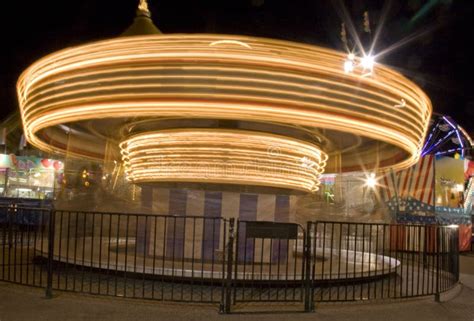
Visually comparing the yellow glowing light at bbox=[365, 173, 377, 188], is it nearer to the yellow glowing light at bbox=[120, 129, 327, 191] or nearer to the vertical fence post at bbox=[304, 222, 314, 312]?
the yellow glowing light at bbox=[120, 129, 327, 191]

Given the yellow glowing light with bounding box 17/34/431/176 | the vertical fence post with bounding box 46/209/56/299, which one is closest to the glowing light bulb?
the yellow glowing light with bounding box 17/34/431/176

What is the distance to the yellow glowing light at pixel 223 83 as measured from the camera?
6613mm

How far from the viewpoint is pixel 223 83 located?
6742 mm

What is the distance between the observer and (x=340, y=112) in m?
7.04

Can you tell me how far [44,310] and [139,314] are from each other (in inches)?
43.6

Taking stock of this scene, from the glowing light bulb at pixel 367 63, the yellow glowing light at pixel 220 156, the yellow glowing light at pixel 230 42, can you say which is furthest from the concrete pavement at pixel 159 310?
the yellow glowing light at pixel 230 42

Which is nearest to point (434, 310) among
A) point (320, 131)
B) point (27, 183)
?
point (320, 131)

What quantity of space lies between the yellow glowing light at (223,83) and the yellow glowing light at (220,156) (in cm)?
155

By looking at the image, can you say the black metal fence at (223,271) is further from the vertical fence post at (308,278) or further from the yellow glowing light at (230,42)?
the yellow glowing light at (230,42)

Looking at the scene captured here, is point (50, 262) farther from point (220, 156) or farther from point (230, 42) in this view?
point (230, 42)

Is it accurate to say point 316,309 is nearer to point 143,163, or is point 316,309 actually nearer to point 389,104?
point 389,104

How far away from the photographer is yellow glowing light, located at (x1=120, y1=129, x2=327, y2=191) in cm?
855

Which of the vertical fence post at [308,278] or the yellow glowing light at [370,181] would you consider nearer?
the vertical fence post at [308,278]

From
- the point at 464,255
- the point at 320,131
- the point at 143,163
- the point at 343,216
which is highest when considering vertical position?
the point at 320,131
